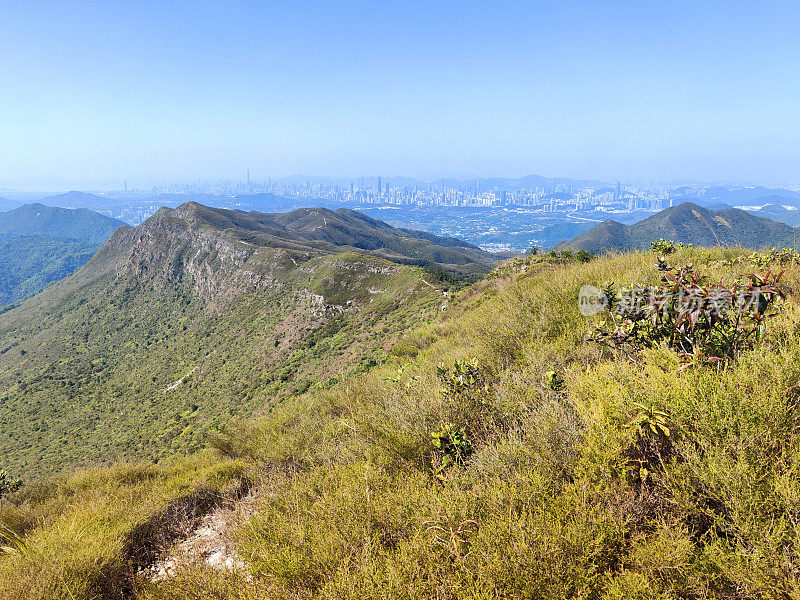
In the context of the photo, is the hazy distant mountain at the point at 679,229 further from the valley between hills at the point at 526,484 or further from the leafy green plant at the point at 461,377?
the leafy green plant at the point at 461,377

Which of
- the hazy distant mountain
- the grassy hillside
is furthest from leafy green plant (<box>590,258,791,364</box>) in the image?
the hazy distant mountain

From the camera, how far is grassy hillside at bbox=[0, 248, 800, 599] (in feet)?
7.71

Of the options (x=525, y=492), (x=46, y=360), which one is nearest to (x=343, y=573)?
(x=525, y=492)

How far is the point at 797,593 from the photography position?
1956mm

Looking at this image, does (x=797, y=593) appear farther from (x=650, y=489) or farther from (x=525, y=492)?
(x=525, y=492)

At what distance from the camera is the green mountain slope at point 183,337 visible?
4847 cm

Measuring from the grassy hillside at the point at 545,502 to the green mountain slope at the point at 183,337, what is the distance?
52.2ft

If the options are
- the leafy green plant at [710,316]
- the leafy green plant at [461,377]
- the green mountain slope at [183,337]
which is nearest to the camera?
the leafy green plant at [710,316]

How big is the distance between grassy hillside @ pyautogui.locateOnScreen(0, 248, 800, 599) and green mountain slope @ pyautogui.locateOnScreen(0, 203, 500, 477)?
15914 millimetres

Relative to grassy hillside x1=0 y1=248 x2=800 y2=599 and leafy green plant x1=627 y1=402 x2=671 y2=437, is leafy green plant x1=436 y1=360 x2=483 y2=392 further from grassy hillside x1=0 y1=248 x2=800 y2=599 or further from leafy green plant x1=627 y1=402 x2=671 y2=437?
leafy green plant x1=627 y1=402 x2=671 y2=437

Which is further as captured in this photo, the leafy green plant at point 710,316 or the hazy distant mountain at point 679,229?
the hazy distant mountain at point 679,229

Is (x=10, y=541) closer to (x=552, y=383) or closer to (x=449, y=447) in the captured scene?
(x=449, y=447)

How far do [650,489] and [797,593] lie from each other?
0.96 m

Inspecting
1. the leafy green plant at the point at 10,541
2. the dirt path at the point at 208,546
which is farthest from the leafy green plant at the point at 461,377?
the leafy green plant at the point at 10,541
